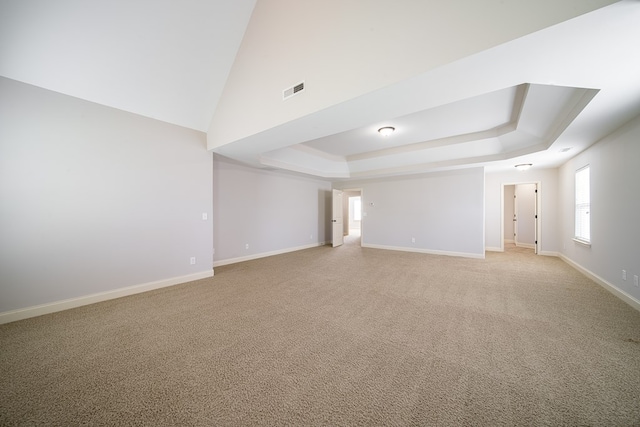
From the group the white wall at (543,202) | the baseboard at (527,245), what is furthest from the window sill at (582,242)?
the baseboard at (527,245)

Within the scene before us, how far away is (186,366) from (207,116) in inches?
144

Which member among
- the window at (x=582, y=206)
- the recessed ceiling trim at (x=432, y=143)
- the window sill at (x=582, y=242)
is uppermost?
the recessed ceiling trim at (x=432, y=143)

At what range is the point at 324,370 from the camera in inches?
65.7

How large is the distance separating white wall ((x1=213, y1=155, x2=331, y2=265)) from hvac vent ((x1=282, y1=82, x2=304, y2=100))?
2822mm

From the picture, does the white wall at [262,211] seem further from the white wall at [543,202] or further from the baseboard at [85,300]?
the white wall at [543,202]

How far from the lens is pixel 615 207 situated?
10.2 feet

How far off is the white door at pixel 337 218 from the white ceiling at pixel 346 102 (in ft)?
11.9

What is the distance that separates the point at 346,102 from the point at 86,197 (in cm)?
356

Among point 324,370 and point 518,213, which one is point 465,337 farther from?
point 518,213

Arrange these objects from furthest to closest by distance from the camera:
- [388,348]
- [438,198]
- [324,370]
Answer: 1. [438,198]
2. [388,348]
3. [324,370]

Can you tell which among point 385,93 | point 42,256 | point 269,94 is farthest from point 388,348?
point 42,256

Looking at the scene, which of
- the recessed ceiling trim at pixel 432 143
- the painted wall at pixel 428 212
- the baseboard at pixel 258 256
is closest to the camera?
the recessed ceiling trim at pixel 432 143

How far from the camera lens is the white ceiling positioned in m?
1.61

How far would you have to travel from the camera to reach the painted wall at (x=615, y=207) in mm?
2748
